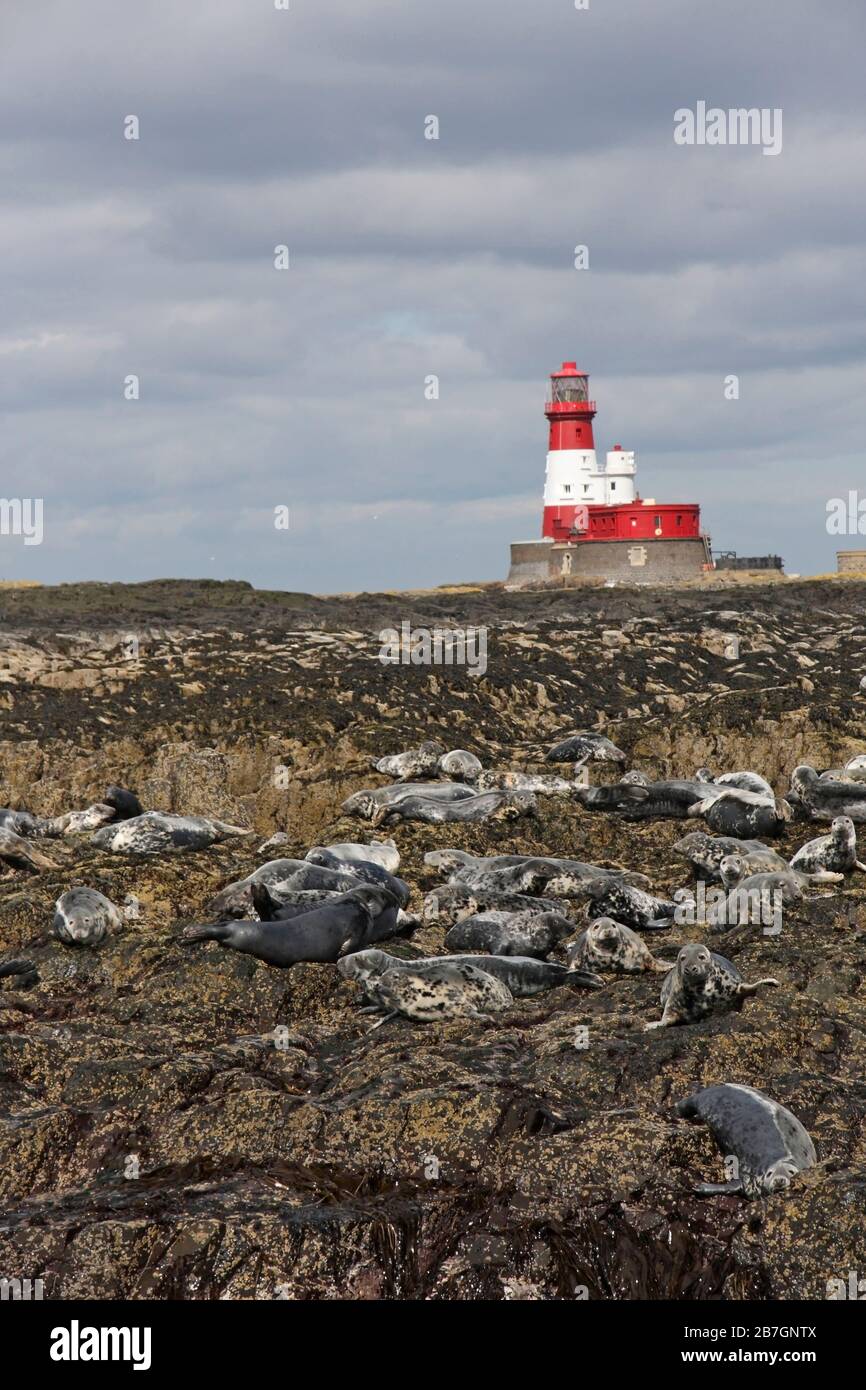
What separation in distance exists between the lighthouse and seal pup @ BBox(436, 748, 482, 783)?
43356 millimetres

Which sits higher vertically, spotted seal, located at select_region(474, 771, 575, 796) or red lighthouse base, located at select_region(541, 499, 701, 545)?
red lighthouse base, located at select_region(541, 499, 701, 545)

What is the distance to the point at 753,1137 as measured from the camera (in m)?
6.79

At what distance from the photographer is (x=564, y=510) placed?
221ft

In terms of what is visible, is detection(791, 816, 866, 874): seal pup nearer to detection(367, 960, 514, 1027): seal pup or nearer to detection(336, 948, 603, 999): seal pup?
detection(336, 948, 603, 999): seal pup

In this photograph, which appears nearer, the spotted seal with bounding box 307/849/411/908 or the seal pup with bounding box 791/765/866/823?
the spotted seal with bounding box 307/849/411/908

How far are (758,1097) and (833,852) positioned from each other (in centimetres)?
520

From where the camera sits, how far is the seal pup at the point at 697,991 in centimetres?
852

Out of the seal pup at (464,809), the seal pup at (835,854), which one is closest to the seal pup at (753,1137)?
the seal pup at (835,854)

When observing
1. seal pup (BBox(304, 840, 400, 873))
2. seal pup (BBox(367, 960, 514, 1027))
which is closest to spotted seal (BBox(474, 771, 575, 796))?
seal pup (BBox(304, 840, 400, 873))

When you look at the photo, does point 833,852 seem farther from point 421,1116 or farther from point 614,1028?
point 421,1116

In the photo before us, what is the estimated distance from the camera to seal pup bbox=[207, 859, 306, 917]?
10812 mm

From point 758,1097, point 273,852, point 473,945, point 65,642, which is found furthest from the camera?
point 65,642
